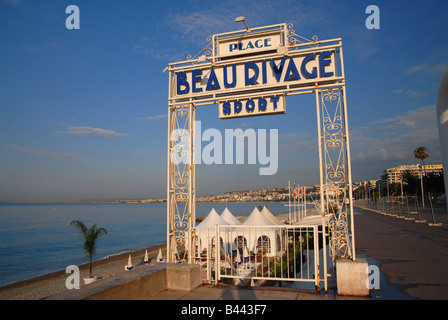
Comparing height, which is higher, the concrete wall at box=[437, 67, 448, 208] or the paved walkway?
the concrete wall at box=[437, 67, 448, 208]

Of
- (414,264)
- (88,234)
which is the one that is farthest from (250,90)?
(88,234)

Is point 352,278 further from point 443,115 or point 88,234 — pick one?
point 88,234

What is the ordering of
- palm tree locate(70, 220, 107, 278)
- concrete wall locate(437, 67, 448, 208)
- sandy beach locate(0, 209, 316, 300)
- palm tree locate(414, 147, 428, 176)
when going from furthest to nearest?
palm tree locate(414, 147, 428, 176) < palm tree locate(70, 220, 107, 278) < sandy beach locate(0, 209, 316, 300) < concrete wall locate(437, 67, 448, 208)

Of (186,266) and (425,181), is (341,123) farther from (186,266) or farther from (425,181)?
(425,181)

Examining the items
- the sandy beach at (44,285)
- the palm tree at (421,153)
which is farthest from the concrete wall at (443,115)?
the palm tree at (421,153)

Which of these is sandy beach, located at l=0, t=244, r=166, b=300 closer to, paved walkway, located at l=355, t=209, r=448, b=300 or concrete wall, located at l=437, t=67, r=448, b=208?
paved walkway, located at l=355, t=209, r=448, b=300

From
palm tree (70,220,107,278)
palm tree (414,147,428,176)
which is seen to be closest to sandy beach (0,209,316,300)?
palm tree (70,220,107,278)

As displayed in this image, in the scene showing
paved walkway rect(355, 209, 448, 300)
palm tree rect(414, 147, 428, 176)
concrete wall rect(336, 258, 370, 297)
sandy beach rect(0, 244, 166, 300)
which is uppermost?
palm tree rect(414, 147, 428, 176)

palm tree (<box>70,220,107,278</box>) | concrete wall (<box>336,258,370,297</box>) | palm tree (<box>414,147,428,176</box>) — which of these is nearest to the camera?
concrete wall (<box>336,258,370,297</box>)

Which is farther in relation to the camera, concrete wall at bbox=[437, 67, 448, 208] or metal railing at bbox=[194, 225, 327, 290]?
concrete wall at bbox=[437, 67, 448, 208]

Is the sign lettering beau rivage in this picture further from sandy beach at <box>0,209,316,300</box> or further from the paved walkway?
sandy beach at <box>0,209,316,300</box>

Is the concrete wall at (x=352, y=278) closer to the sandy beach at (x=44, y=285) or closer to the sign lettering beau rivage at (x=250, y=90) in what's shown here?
the sign lettering beau rivage at (x=250, y=90)

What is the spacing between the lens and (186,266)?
6.37 meters
